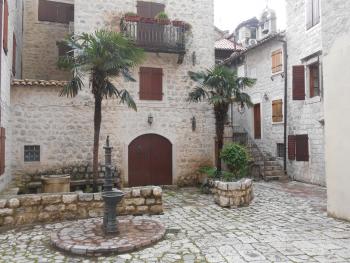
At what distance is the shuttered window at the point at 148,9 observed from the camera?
1348cm

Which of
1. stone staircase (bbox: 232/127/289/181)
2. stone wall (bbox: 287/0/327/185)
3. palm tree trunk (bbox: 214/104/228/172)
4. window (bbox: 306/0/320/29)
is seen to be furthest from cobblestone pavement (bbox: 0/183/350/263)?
window (bbox: 306/0/320/29)

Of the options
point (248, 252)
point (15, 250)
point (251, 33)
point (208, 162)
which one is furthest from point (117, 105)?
point (251, 33)

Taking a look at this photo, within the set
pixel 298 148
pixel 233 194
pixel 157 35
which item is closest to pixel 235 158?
pixel 233 194

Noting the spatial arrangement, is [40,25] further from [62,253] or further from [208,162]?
[62,253]

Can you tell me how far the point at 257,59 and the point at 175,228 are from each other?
12956 millimetres

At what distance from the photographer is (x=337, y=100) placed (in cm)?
751

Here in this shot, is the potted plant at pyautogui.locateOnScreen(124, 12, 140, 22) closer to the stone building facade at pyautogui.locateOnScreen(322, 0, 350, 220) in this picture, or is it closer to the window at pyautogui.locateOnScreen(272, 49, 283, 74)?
the stone building facade at pyautogui.locateOnScreen(322, 0, 350, 220)

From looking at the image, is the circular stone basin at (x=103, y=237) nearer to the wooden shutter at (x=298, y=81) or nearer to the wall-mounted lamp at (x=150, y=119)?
the wall-mounted lamp at (x=150, y=119)

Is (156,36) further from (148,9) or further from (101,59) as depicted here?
(101,59)

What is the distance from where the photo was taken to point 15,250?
5547mm

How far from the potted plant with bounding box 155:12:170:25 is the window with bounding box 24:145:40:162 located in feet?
21.9

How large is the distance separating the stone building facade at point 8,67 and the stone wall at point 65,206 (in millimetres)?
2141

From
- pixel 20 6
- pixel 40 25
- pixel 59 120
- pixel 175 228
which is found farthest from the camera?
pixel 40 25

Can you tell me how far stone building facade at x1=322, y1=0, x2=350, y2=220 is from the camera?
7238 millimetres
